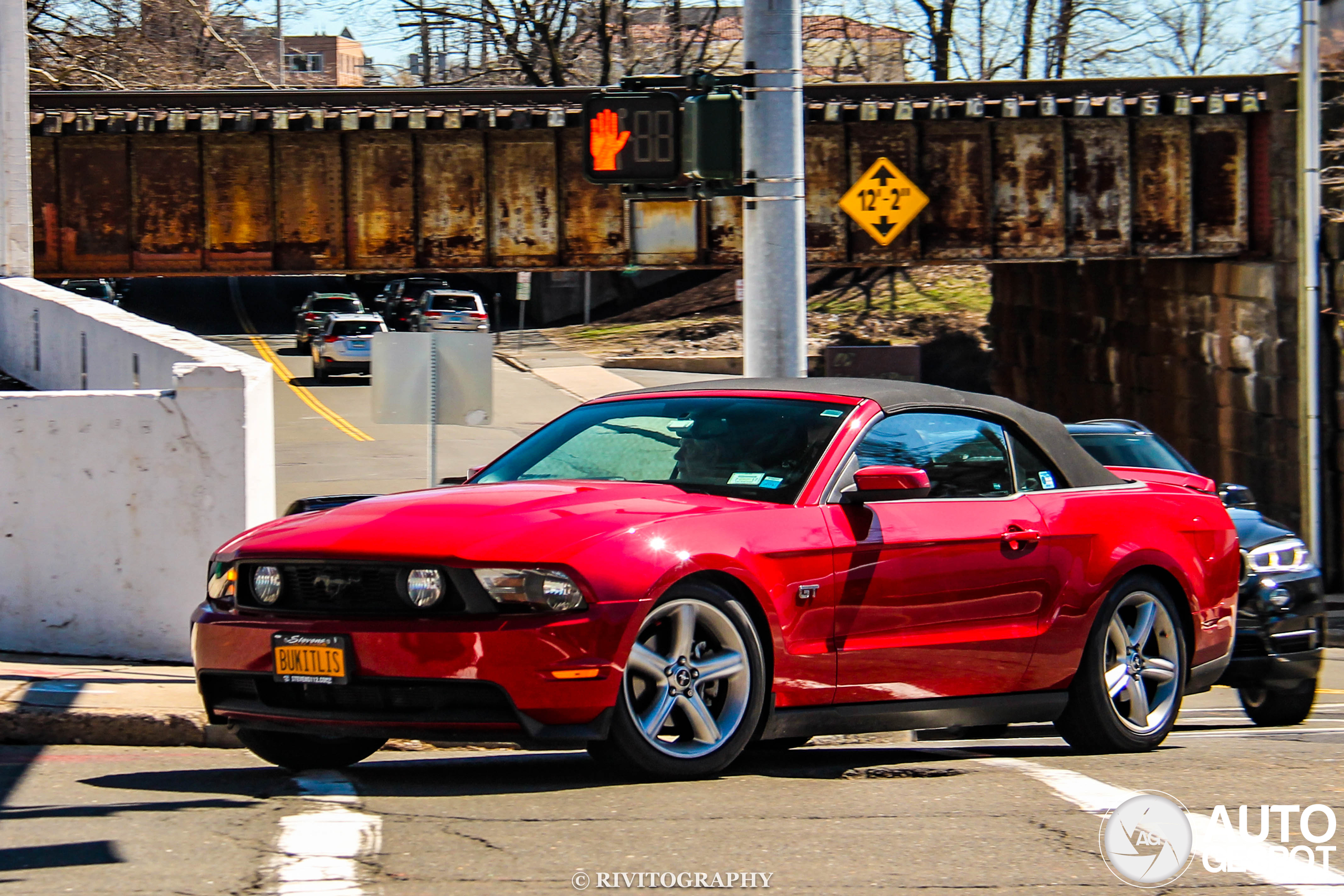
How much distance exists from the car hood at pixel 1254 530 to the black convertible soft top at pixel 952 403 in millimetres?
2523

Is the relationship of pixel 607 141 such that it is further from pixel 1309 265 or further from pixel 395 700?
pixel 1309 265

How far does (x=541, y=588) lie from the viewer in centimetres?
499

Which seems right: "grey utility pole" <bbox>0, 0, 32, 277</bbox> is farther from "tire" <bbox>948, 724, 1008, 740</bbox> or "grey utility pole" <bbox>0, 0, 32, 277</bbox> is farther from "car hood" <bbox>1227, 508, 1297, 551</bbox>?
"car hood" <bbox>1227, 508, 1297, 551</bbox>

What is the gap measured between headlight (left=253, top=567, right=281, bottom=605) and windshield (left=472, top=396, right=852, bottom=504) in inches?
44.6

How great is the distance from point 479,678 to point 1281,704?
5.53 m

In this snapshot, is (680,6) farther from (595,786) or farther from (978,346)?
(595,786)

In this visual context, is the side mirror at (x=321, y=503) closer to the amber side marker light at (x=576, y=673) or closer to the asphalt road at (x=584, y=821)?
the asphalt road at (x=584, y=821)

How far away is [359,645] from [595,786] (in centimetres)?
90

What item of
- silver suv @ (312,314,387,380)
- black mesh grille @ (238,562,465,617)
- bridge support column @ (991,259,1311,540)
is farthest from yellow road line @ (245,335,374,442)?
black mesh grille @ (238,562,465,617)

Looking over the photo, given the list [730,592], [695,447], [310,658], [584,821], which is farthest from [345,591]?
[695,447]

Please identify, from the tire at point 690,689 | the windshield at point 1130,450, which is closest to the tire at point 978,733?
the tire at point 690,689

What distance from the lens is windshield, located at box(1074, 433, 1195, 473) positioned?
1138cm

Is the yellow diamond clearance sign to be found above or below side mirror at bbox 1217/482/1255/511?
above

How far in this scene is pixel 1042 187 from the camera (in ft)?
83.3
